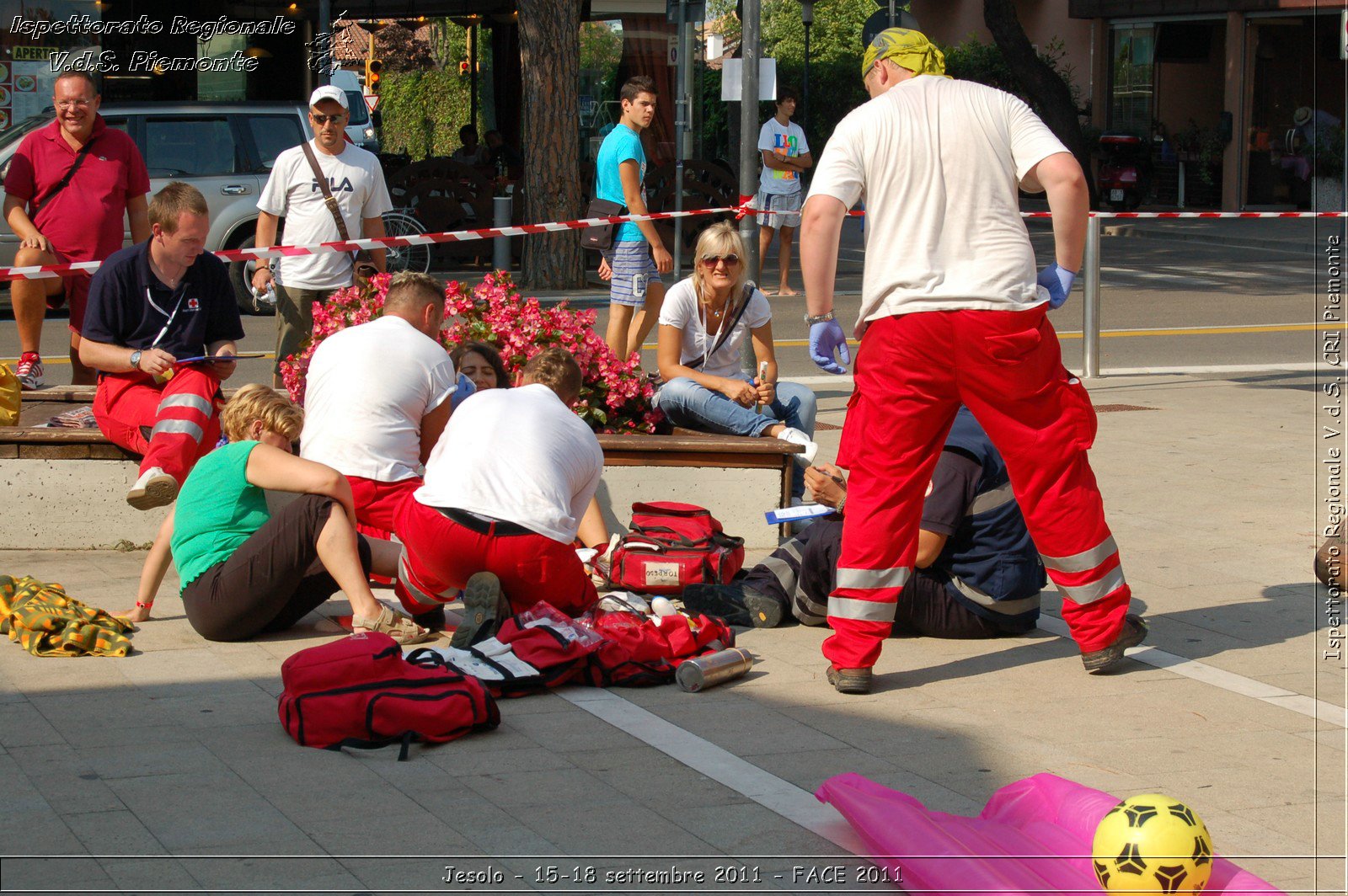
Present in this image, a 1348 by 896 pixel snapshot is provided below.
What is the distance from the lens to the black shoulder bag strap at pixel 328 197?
27.9 ft

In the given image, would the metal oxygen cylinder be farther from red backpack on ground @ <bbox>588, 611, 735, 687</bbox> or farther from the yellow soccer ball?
the yellow soccer ball

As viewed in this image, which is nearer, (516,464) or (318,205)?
(516,464)

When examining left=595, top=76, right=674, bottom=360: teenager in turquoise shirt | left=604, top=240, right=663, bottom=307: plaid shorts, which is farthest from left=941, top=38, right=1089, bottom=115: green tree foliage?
left=604, top=240, right=663, bottom=307: plaid shorts

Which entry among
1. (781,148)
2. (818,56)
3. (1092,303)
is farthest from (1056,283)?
(818,56)

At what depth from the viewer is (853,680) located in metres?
5.05

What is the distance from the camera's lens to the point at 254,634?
5.63 metres

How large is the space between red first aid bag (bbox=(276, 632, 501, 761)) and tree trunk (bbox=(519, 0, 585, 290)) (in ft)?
42.4

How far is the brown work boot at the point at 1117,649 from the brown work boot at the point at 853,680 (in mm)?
763

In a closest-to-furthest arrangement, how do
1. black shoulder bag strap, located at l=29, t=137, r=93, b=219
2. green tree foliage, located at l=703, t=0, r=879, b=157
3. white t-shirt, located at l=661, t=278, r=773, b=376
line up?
white t-shirt, located at l=661, t=278, r=773, b=376, black shoulder bag strap, located at l=29, t=137, r=93, b=219, green tree foliage, located at l=703, t=0, r=879, b=157

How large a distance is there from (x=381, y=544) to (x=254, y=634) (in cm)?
58

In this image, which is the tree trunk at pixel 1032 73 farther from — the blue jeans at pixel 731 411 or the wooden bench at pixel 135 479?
the wooden bench at pixel 135 479

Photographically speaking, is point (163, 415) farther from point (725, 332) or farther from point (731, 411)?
point (725, 332)

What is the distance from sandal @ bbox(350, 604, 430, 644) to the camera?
5.48m

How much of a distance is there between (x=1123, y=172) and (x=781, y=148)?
18.0 meters
